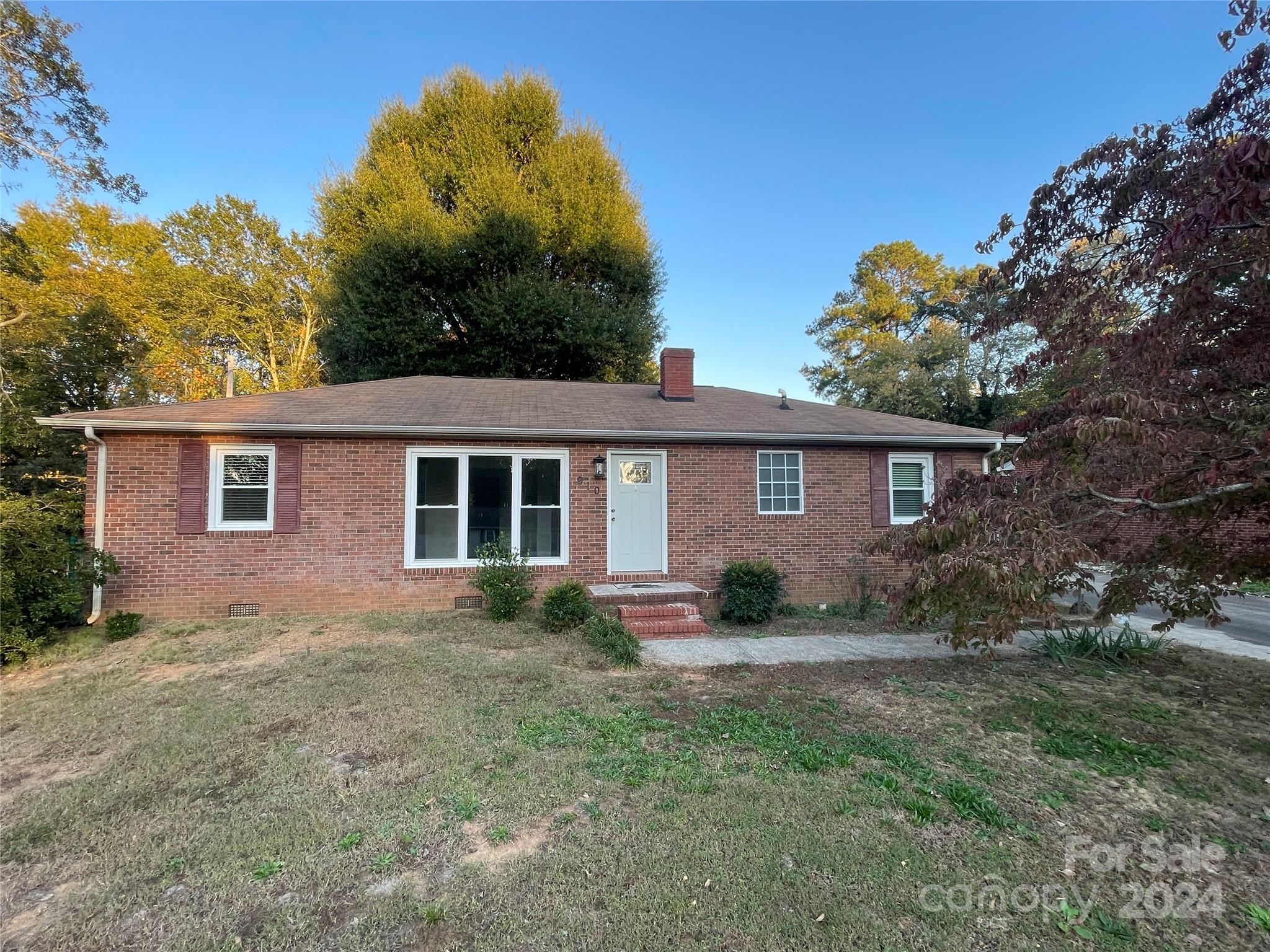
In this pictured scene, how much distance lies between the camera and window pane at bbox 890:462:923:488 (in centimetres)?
925

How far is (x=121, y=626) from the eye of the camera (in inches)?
249

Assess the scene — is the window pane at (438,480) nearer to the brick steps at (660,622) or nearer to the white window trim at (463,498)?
the white window trim at (463,498)

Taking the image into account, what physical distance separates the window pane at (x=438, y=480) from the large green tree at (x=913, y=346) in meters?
17.4

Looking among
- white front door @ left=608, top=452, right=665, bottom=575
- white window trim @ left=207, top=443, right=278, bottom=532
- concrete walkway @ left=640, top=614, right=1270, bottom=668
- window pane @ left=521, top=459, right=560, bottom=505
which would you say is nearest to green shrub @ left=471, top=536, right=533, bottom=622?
window pane @ left=521, top=459, right=560, bottom=505

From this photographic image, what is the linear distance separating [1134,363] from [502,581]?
6.53 meters

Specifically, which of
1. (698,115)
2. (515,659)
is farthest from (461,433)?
(698,115)

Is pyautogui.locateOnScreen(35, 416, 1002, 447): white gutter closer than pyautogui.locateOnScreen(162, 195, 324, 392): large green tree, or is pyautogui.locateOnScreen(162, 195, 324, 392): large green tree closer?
pyautogui.locateOnScreen(35, 416, 1002, 447): white gutter

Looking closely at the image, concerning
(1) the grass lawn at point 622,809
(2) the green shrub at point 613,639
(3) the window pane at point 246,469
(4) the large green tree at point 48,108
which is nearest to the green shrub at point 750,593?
(2) the green shrub at point 613,639

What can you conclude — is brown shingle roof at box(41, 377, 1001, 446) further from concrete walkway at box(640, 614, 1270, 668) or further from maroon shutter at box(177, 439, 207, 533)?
concrete walkway at box(640, 614, 1270, 668)

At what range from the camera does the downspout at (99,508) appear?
6.91 m

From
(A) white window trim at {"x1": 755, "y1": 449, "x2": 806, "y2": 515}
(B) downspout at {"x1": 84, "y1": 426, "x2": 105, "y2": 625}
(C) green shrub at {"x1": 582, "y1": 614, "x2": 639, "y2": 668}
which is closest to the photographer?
(C) green shrub at {"x1": 582, "y1": 614, "x2": 639, "y2": 668}

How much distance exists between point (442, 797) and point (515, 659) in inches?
101

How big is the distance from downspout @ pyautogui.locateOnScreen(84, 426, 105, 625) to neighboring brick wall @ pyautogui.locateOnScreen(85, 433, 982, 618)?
64 mm

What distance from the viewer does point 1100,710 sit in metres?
4.29
